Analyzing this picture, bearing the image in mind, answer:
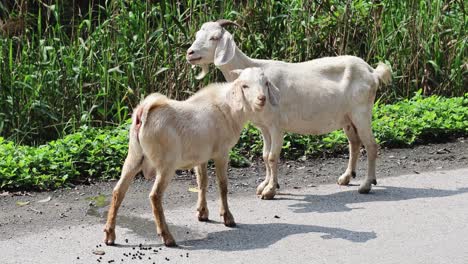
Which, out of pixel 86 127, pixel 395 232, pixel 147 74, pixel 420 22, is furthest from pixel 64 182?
pixel 420 22

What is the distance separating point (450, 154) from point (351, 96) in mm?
1751

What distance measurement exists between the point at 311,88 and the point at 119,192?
Answer: 2.27m

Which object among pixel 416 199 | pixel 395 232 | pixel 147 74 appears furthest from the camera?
pixel 147 74

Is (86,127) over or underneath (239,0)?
underneath

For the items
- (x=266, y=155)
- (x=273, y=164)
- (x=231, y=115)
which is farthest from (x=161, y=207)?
(x=266, y=155)

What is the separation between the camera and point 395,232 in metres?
7.07

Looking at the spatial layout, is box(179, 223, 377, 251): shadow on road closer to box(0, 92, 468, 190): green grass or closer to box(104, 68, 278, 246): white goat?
box(104, 68, 278, 246): white goat

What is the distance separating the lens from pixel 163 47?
10.3 m

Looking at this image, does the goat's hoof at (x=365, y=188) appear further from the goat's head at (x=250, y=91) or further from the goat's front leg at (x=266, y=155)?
the goat's head at (x=250, y=91)

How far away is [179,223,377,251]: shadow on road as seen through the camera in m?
6.77

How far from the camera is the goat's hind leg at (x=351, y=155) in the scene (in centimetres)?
862

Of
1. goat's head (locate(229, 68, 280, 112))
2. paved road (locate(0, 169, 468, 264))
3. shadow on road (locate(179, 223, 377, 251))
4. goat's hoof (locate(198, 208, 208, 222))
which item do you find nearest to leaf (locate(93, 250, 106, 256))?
paved road (locate(0, 169, 468, 264))

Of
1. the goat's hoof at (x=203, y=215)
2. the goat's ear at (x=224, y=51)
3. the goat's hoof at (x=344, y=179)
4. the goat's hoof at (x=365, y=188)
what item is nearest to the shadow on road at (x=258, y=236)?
the goat's hoof at (x=203, y=215)

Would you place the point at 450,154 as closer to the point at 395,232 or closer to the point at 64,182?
the point at 395,232
